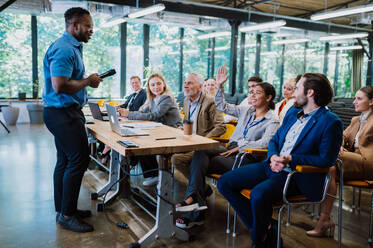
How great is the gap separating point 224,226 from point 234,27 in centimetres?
817

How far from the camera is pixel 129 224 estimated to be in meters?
2.79

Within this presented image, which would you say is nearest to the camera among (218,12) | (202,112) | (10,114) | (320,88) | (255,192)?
(255,192)

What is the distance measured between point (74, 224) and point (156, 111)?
1.47m

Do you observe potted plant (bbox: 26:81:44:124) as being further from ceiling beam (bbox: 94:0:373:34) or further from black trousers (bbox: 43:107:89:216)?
black trousers (bbox: 43:107:89:216)

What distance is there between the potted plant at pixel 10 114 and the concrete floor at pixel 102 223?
4.97 m

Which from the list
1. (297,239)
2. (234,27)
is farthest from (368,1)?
(297,239)

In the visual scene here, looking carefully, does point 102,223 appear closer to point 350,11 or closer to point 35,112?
point 350,11

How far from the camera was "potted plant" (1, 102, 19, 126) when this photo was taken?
334 inches

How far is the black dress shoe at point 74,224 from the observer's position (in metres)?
2.61

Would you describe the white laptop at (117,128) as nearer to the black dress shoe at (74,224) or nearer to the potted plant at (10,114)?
the black dress shoe at (74,224)

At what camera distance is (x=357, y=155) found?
2.69 metres

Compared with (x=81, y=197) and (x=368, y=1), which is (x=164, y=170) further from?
(x=368, y=1)

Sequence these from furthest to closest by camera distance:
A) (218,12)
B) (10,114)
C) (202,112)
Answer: (218,12) < (10,114) < (202,112)

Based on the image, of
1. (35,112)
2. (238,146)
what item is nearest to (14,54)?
(35,112)
